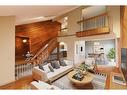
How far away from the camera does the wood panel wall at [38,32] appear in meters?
6.81

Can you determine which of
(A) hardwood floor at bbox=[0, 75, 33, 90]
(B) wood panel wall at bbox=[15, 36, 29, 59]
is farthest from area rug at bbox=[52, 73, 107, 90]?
(B) wood panel wall at bbox=[15, 36, 29, 59]

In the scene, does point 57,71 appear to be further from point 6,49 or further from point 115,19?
point 115,19

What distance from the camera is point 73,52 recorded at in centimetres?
552

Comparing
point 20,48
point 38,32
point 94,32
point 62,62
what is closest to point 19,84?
point 62,62

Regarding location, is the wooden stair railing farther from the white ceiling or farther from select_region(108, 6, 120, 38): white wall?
select_region(108, 6, 120, 38): white wall

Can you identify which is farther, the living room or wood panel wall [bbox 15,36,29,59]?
wood panel wall [bbox 15,36,29,59]

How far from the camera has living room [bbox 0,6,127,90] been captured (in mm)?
4145

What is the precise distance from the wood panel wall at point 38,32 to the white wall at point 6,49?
2.35m

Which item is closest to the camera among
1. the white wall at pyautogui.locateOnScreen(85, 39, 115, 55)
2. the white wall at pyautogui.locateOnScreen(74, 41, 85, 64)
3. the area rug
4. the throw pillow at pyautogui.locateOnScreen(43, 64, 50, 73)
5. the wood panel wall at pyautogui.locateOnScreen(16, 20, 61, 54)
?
the area rug

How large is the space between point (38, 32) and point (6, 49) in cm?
324

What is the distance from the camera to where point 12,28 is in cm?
450
